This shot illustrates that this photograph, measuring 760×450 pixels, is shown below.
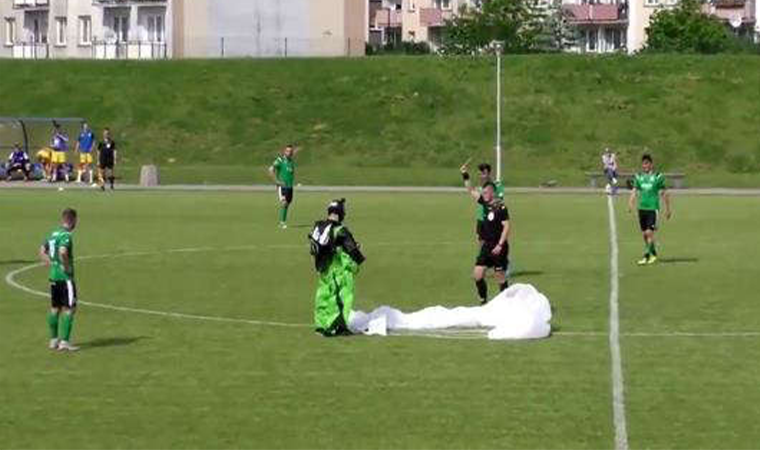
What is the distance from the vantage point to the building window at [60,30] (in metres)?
129

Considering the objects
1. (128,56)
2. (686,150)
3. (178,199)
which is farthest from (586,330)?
(128,56)

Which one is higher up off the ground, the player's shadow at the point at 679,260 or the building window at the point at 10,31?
the building window at the point at 10,31

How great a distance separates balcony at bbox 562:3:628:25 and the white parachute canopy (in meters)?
106

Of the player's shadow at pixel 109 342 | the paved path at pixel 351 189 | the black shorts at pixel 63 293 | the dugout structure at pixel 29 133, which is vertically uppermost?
the dugout structure at pixel 29 133

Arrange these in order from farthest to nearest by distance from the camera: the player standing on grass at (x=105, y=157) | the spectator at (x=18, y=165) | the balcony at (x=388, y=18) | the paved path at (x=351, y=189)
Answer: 1. the balcony at (x=388, y=18)
2. the spectator at (x=18, y=165)
3. the paved path at (x=351, y=189)
4. the player standing on grass at (x=105, y=157)

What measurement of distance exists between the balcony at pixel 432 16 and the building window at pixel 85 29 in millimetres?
26163

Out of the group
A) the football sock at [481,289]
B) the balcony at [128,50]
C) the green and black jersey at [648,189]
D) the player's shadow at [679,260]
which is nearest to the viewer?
the football sock at [481,289]

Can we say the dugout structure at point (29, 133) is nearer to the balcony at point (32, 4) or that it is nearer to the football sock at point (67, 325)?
the balcony at point (32, 4)

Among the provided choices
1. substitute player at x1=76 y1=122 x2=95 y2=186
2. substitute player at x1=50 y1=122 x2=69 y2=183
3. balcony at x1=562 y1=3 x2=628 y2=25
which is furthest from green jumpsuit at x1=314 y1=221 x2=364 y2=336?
balcony at x1=562 y1=3 x2=628 y2=25

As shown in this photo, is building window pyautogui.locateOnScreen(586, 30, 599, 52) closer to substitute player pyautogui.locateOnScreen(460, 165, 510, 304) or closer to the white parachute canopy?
substitute player pyautogui.locateOnScreen(460, 165, 510, 304)

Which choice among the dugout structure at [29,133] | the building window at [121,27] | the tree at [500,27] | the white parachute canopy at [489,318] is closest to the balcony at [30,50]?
the building window at [121,27]

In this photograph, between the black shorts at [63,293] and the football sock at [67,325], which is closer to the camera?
the black shorts at [63,293]

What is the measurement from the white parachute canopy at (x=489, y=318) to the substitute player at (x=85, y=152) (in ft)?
145

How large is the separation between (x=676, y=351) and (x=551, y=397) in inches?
161
